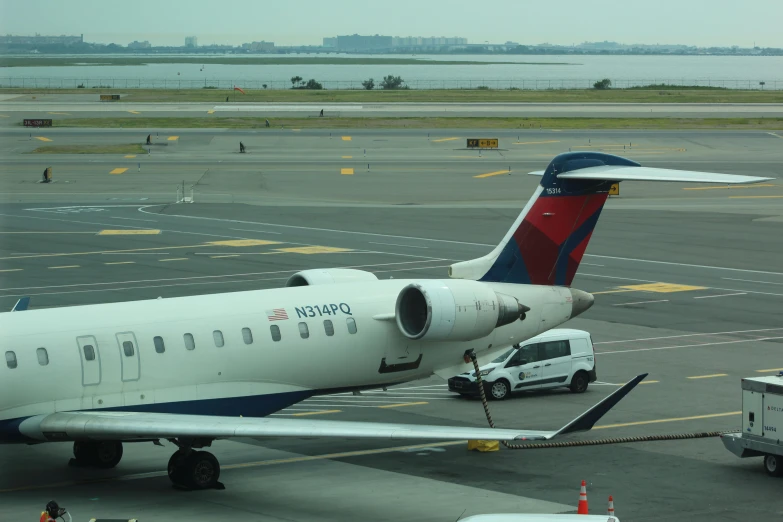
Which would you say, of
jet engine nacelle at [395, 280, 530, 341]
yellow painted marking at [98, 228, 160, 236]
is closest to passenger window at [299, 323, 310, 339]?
jet engine nacelle at [395, 280, 530, 341]

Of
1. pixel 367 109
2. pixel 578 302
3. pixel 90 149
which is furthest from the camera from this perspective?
pixel 367 109

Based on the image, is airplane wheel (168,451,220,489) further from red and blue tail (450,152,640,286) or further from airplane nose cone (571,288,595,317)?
airplane nose cone (571,288,595,317)

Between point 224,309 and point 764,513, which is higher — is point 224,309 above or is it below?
above

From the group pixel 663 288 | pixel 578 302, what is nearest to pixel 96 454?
pixel 578 302

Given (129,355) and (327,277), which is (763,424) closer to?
(327,277)

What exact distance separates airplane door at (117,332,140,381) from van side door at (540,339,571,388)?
12854 mm

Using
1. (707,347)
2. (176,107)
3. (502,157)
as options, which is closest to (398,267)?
(707,347)

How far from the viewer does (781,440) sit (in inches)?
953

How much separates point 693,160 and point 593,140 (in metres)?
16.4

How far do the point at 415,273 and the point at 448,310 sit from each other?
2496 cm

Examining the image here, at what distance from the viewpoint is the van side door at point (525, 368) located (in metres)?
32.0

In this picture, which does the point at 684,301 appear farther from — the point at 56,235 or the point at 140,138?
the point at 140,138

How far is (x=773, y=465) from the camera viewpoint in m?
24.5

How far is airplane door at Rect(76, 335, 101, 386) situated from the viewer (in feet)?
76.1
